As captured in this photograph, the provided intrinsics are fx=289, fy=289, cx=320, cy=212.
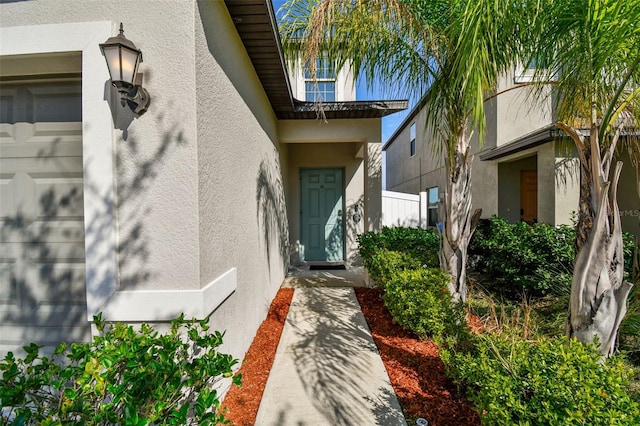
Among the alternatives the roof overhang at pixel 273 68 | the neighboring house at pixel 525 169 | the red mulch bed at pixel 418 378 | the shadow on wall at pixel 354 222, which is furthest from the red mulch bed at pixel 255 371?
the shadow on wall at pixel 354 222

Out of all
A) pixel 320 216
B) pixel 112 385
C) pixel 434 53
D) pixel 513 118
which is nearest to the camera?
pixel 112 385

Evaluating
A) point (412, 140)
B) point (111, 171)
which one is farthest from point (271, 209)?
point (412, 140)

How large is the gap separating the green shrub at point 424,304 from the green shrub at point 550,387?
1.17 m

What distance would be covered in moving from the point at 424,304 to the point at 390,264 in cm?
90

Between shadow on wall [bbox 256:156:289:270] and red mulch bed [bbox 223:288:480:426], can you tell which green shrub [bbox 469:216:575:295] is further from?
shadow on wall [bbox 256:156:289:270]

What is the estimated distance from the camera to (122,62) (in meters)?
2.00

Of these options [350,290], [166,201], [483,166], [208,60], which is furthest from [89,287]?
[483,166]

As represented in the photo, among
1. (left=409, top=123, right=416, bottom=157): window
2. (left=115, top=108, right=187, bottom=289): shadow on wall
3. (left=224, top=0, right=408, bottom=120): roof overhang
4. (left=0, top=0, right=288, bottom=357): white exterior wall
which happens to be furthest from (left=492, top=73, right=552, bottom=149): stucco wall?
(left=115, top=108, right=187, bottom=289): shadow on wall

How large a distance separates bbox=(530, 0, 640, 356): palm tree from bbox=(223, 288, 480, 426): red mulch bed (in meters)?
1.29

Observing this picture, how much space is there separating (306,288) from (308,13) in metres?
4.64

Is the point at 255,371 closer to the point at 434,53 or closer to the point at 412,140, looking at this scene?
the point at 434,53

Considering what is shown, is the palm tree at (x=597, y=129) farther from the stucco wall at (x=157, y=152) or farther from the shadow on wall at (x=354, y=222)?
the shadow on wall at (x=354, y=222)

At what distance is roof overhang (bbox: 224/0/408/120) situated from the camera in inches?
119

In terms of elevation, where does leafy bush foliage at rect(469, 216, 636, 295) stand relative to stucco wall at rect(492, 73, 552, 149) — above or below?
below
